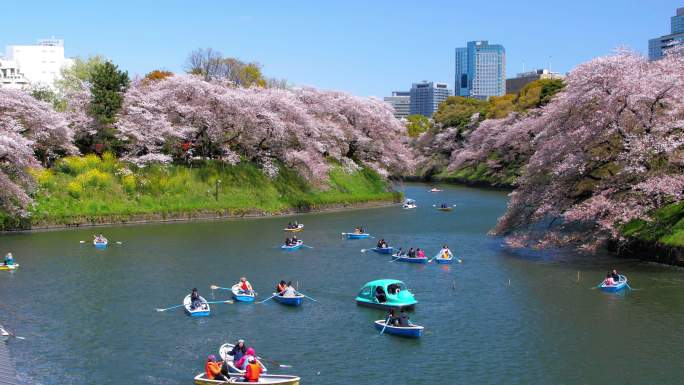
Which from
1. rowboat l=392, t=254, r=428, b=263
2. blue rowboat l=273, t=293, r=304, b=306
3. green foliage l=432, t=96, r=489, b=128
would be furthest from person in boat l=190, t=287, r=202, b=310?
green foliage l=432, t=96, r=489, b=128

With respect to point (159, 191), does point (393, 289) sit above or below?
below

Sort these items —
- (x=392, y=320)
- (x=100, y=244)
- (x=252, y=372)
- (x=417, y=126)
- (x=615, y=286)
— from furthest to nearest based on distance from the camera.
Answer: (x=417, y=126)
(x=100, y=244)
(x=615, y=286)
(x=392, y=320)
(x=252, y=372)

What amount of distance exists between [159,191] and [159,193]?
0.89ft

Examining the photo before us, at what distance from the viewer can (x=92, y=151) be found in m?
68.9

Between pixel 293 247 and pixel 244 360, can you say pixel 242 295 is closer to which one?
pixel 244 360

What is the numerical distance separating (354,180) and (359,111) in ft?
28.9

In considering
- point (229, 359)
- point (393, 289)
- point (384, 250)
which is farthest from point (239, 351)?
point (384, 250)

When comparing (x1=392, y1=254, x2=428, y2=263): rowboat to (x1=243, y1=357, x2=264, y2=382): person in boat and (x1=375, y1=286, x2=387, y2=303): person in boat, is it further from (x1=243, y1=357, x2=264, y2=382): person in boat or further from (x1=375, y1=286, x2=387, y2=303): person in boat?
(x1=243, y1=357, x2=264, y2=382): person in boat

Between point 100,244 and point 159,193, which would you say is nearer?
point 100,244

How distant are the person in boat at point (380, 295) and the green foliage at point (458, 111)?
103198 mm

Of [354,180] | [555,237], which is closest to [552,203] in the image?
[555,237]

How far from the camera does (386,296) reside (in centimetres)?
3206

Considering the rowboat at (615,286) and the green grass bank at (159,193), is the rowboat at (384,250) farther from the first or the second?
the green grass bank at (159,193)

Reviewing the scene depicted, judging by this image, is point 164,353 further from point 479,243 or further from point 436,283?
point 479,243
